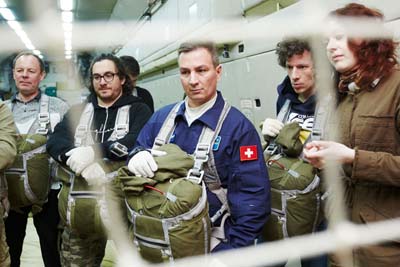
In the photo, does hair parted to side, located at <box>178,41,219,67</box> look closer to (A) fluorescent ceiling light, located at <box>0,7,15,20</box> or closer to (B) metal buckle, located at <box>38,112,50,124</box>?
(A) fluorescent ceiling light, located at <box>0,7,15,20</box>

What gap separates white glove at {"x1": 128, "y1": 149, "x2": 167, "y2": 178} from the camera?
2.60 feet

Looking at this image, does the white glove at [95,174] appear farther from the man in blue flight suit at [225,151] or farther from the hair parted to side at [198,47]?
the hair parted to side at [198,47]

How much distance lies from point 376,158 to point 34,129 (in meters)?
0.97

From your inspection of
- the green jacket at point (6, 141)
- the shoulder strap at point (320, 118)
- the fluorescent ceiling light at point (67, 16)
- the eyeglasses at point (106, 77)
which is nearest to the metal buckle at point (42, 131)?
the green jacket at point (6, 141)

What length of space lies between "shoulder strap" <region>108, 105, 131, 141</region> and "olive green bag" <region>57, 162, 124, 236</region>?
70 mm

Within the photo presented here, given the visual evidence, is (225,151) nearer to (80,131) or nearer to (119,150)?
(119,150)

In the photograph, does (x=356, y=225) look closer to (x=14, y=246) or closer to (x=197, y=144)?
(x=197, y=144)

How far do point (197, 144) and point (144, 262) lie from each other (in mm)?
245

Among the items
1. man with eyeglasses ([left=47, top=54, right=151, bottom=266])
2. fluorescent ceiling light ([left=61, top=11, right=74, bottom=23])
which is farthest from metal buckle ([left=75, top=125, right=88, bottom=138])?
fluorescent ceiling light ([left=61, top=11, right=74, bottom=23])

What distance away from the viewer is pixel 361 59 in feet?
2.50

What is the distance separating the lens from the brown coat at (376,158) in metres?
0.71

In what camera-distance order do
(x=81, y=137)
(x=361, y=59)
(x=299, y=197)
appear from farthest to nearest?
(x=81, y=137)
(x=299, y=197)
(x=361, y=59)

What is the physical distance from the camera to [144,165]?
80 cm

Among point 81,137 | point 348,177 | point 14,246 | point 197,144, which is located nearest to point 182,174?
point 197,144
